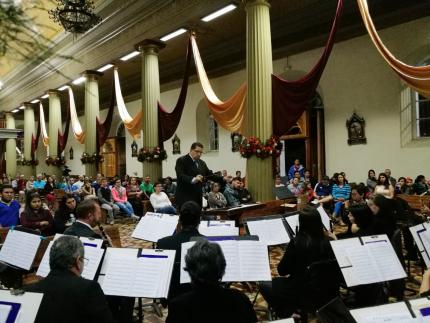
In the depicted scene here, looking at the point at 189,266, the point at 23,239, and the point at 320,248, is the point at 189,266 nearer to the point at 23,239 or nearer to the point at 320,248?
the point at 320,248

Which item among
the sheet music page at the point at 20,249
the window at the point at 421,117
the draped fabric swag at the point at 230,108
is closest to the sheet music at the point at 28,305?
the sheet music page at the point at 20,249

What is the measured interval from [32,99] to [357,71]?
694 inches

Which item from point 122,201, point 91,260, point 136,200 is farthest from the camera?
point 136,200

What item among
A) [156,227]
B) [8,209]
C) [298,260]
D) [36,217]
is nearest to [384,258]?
[298,260]

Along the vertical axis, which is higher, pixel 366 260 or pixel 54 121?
pixel 54 121

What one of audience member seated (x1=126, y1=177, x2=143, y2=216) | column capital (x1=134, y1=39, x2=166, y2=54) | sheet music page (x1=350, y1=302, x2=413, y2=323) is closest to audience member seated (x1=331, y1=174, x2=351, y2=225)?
audience member seated (x1=126, y1=177, x2=143, y2=216)

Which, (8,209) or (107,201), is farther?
(107,201)

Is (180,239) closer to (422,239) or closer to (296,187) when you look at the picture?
(422,239)

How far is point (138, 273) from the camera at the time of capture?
2.72 meters

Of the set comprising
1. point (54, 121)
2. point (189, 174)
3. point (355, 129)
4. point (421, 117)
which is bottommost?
point (189, 174)

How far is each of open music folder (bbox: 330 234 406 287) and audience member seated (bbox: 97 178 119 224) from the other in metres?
8.57

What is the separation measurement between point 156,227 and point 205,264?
108 inches

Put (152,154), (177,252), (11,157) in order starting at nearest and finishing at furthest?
(177,252)
(152,154)
(11,157)

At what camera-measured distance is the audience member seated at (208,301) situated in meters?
1.84
